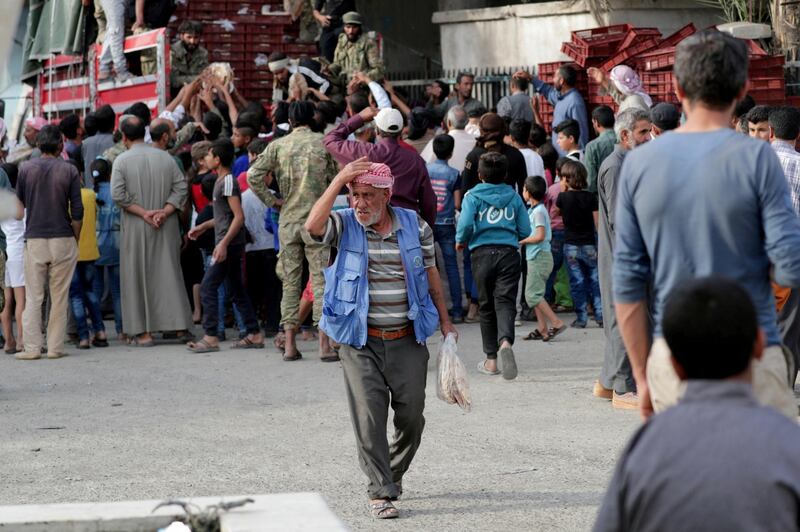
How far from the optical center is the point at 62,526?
4.24m

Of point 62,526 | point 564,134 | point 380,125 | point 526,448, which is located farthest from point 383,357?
point 564,134

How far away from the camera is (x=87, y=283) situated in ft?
40.1

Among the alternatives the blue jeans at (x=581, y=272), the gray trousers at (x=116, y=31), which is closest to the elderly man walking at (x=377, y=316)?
the blue jeans at (x=581, y=272)

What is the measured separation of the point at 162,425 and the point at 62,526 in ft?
14.8

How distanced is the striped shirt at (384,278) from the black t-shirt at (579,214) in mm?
5926

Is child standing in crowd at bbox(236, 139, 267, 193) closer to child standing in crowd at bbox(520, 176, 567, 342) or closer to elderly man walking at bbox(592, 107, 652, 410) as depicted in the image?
child standing in crowd at bbox(520, 176, 567, 342)

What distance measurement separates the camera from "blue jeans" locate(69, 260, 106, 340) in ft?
40.0

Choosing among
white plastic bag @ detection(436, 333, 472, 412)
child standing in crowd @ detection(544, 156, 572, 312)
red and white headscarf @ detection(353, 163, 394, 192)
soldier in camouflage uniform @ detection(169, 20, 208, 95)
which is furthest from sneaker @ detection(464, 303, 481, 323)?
red and white headscarf @ detection(353, 163, 394, 192)

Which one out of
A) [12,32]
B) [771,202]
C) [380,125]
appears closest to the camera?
[12,32]

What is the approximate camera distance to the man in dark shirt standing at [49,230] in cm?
1145

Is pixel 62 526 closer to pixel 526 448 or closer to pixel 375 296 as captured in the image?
pixel 375 296

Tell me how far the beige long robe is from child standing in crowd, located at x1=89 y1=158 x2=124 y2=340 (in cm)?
26

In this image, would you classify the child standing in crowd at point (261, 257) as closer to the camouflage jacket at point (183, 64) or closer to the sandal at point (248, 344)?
the sandal at point (248, 344)

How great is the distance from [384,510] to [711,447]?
3.62m
